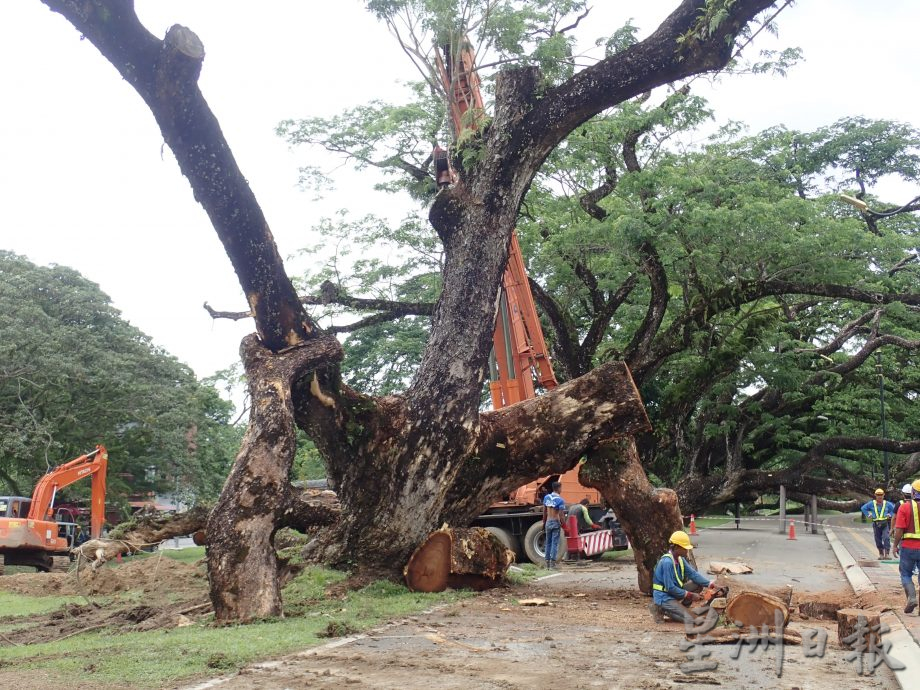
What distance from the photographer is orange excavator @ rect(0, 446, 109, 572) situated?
18250mm

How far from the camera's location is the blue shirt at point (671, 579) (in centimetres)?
834

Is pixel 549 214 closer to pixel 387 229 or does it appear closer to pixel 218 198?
pixel 387 229

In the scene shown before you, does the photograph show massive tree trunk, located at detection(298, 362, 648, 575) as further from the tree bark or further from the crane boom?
the crane boom

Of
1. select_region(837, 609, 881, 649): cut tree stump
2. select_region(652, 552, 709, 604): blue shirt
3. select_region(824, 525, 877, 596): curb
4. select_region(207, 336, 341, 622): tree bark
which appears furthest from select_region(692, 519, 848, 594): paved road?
select_region(207, 336, 341, 622): tree bark

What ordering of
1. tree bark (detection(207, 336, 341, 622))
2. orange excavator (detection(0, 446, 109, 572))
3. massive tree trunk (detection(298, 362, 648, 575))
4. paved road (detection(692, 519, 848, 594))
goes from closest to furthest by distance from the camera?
tree bark (detection(207, 336, 341, 622)) < massive tree trunk (detection(298, 362, 648, 575)) < paved road (detection(692, 519, 848, 594)) < orange excavator (detection(0, 446, 109, 572))

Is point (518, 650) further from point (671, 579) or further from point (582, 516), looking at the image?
point (582, 516)

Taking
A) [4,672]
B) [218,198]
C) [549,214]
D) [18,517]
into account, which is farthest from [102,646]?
[549,214]

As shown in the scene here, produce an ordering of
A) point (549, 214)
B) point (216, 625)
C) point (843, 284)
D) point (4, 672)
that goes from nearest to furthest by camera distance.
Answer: point (4, 672)
point (216, 625)
point (843, 284)
point (549, 214)

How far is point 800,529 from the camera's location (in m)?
27.7

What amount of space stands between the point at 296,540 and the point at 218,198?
6.72 meters

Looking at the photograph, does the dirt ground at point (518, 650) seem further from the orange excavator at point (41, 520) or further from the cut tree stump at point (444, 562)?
the orange excavator at point (41, 520)

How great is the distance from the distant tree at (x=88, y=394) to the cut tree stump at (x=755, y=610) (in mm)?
17662

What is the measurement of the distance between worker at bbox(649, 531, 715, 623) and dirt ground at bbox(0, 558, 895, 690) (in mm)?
175

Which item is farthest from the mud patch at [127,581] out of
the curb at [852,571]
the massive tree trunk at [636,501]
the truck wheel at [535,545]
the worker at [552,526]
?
the curb at [852,571]
